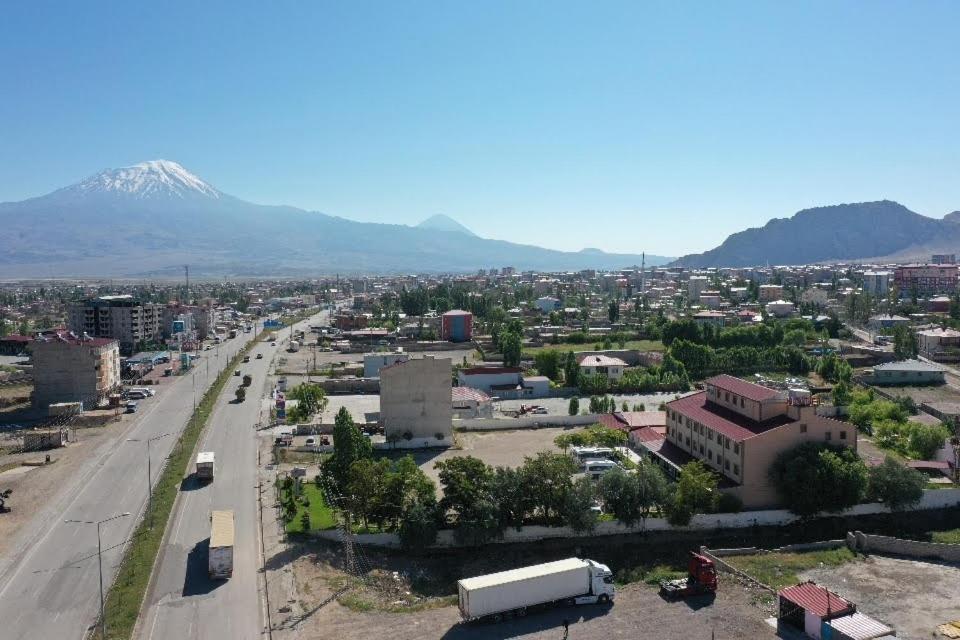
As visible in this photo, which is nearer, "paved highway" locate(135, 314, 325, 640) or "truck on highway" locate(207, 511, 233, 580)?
"paved highway" locate(135, 314, 325, 640)

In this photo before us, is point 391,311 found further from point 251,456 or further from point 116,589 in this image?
point 116,589

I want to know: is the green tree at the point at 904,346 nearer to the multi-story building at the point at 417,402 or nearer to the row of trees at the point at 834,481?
the row of trees at the point at 834,481

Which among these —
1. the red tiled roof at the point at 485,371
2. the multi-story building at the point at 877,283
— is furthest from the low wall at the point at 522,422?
the multi-story building at the point at 877,283

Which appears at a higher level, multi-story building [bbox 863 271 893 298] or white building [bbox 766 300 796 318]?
multi-story building [bbox 863 271 893 298]

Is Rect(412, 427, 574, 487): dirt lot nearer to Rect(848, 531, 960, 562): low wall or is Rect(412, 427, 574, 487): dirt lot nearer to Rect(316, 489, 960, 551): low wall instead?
Rect(316, 489, 960, 551): low wall

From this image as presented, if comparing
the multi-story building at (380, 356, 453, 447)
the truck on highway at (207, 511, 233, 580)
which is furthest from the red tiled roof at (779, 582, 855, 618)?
the multi-story building at (380, 356, 453, 447)

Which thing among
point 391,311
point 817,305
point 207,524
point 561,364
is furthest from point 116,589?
point 817,305
